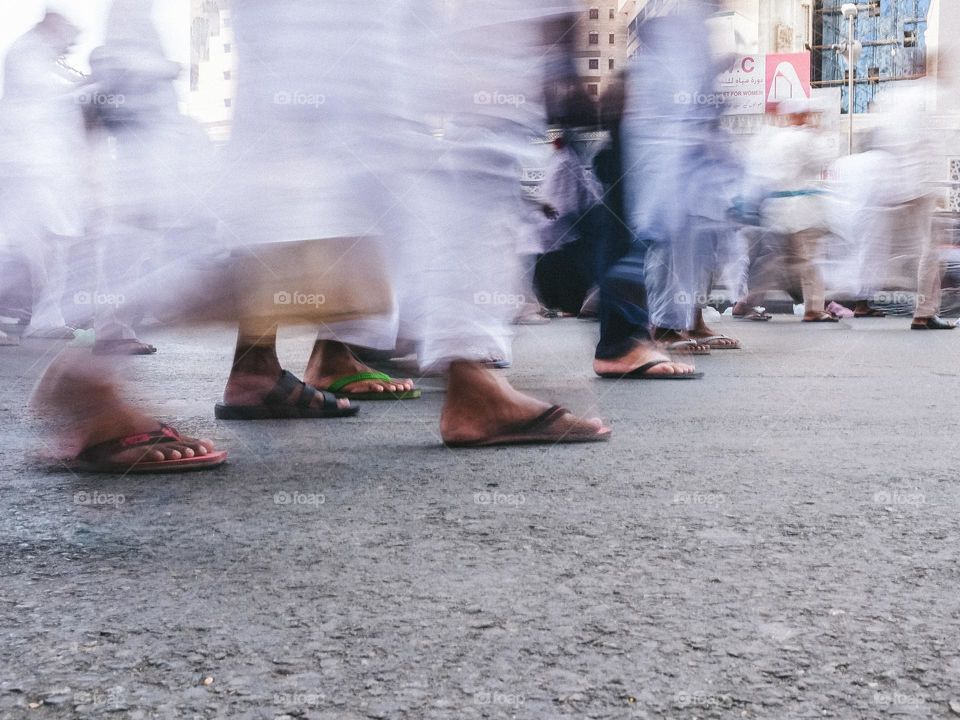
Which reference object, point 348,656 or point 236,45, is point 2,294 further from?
point 348,656

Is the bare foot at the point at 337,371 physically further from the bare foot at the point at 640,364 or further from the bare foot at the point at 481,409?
the bare foot at the point at 481,409

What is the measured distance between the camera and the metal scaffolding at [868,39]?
54.6 meters

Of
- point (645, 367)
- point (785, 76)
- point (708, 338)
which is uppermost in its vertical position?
point (785, 76)

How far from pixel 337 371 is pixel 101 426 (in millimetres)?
1866

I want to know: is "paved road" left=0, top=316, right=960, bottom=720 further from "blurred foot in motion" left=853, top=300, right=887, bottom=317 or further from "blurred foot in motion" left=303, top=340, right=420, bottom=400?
"blurred foot in motion" left=853, top=300, right=887, bottom=317

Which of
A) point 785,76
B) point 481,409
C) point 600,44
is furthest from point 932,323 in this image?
point 785,76

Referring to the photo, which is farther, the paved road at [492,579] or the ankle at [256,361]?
the ankle at [256,361]

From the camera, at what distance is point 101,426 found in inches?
111

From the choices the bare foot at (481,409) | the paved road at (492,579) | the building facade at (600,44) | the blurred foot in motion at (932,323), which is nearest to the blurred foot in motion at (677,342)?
the building facade at (600,44)

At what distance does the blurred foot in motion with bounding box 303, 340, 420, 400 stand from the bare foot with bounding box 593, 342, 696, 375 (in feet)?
3.60

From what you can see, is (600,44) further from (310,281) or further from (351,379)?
(310,281)

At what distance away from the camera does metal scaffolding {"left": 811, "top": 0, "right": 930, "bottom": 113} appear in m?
54.6

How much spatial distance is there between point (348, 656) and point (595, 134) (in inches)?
162

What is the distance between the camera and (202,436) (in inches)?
144
